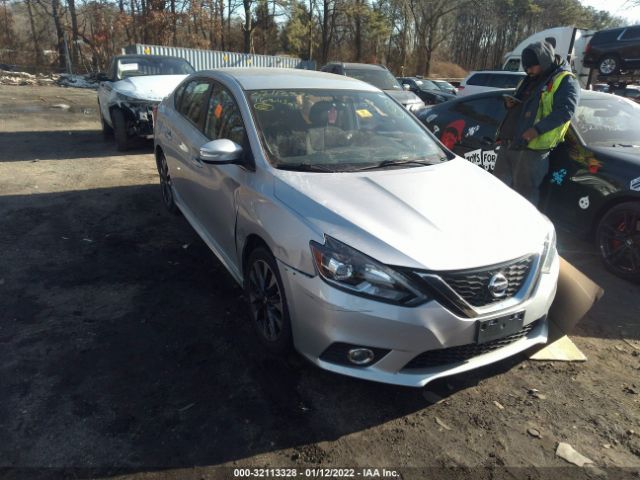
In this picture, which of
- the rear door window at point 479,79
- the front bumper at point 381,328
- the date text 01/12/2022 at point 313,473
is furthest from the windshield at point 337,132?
the rear door window at point 479,79

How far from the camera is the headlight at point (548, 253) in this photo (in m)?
2.68

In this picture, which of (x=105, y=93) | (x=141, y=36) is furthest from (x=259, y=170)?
(x=141, y=36)

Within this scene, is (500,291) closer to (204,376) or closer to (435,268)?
(435,268)

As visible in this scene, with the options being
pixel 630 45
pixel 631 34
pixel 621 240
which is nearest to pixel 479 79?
pixel 630 45

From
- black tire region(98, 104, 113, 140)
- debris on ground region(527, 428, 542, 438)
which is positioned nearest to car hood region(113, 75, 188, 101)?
black tire region(98, 104, 113, 140)

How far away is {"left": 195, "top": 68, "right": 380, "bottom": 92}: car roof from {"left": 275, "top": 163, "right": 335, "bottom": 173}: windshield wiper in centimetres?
89

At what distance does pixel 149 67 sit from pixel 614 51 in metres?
13.8

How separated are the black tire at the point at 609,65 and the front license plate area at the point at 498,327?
15743 mm

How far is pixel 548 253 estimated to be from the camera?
2.74m

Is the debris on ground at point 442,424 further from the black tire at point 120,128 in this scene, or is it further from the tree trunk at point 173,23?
the tree trunk at point 173,23

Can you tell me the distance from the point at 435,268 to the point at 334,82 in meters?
2.30

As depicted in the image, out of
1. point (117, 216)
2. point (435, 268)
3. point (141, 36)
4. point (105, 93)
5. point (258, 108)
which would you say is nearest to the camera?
point (435, 268)

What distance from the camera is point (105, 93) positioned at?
9.11 metres

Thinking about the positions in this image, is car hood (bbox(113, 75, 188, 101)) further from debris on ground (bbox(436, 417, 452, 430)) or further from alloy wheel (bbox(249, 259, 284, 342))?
debris on ground (bbox(436, 417, 452, 430))
